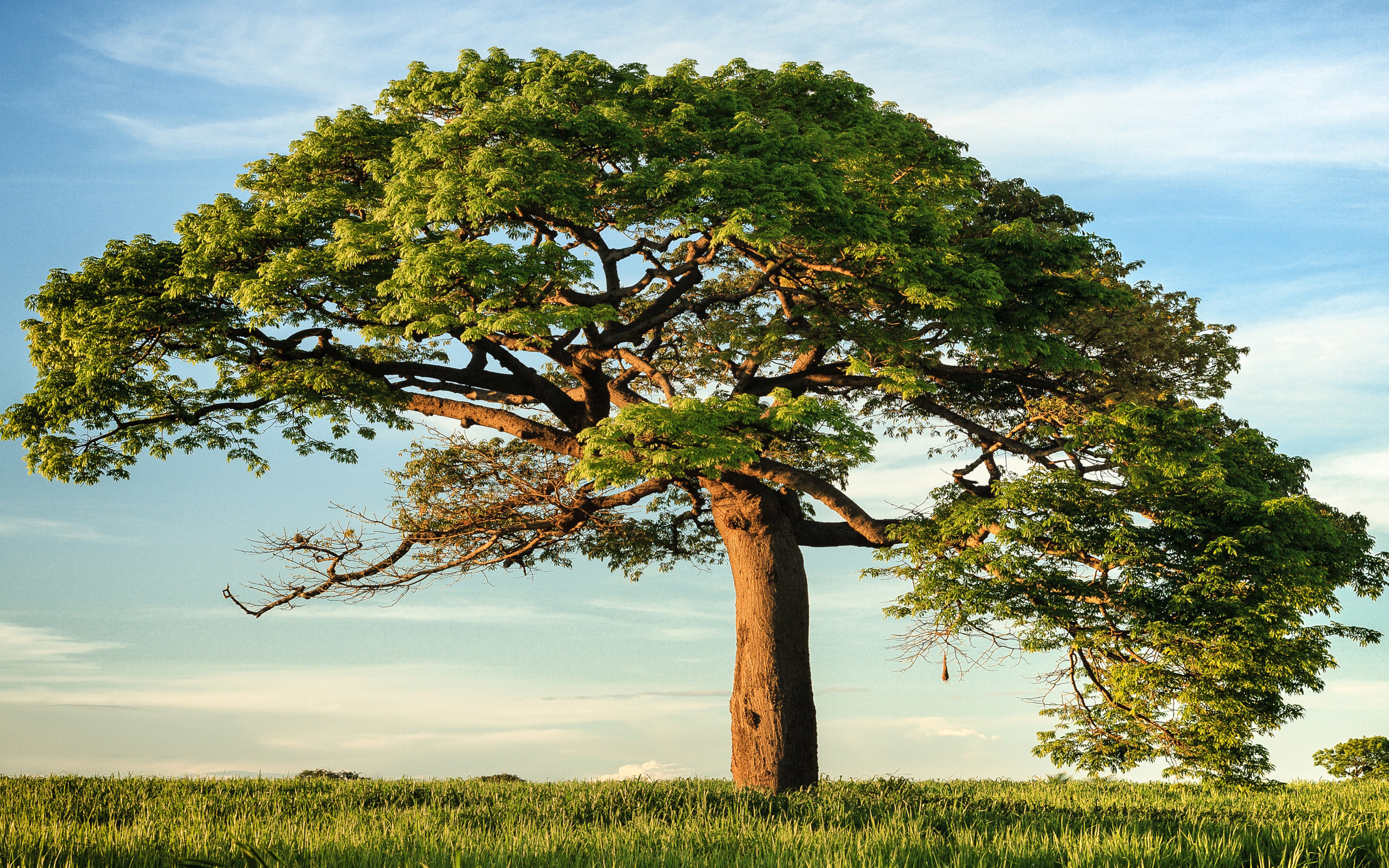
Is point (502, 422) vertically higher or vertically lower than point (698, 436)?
higher

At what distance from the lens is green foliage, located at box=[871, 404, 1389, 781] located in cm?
1241

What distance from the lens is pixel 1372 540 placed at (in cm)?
1555

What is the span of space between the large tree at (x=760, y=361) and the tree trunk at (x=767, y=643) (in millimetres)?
56

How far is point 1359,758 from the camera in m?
22.2

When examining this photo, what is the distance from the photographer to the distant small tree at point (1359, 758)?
21906 mm

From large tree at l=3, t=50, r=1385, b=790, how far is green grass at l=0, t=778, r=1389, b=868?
217 centimetres

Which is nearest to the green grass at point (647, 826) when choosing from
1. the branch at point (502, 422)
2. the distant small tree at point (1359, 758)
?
the branch at point (502, 422)

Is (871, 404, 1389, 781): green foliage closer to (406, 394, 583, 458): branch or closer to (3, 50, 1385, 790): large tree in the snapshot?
(3, 50, 1385, 790): large tree

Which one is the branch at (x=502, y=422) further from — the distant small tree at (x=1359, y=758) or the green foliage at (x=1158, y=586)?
the distant small tree at (x=1359, y=758)

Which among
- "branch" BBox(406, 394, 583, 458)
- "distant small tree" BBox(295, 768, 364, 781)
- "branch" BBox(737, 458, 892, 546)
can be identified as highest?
"branch" BBox(406, 394, 583, 458)

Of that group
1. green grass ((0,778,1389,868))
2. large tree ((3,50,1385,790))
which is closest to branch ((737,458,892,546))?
large tree ((3,50,1385,790))

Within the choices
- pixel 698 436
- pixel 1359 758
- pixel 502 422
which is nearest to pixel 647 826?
pixel 698 436

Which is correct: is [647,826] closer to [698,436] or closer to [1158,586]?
[698,436]

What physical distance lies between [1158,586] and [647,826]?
8193 mm
